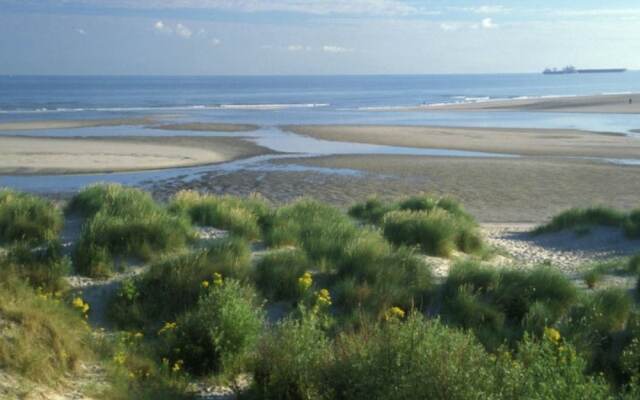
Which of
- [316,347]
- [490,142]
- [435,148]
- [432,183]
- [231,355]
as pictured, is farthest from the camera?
[490,142]

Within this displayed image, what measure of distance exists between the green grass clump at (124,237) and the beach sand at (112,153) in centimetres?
1654

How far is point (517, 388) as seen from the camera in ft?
18.3

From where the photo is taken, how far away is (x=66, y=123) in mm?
48594

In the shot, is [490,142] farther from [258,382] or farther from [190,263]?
[258,382]

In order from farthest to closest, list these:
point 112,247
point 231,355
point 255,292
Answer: point 112,247 → point 255,292 → point 231,355

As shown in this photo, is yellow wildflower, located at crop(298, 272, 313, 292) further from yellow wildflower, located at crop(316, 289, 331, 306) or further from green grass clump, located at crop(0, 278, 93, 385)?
green grass clump, located at crop(0, 278, 93, 385)

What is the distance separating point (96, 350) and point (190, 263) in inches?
89.9

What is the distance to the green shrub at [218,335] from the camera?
7730 mm

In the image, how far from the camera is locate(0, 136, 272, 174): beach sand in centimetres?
2848

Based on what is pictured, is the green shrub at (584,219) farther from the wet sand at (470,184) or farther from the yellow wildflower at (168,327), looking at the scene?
the yellow wildflower at (168,327)

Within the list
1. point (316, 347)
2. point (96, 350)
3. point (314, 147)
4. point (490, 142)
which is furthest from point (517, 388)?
point (490, 142)

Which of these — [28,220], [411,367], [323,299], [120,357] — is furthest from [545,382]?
[28,220]

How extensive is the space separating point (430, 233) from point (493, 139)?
28282 millimetres

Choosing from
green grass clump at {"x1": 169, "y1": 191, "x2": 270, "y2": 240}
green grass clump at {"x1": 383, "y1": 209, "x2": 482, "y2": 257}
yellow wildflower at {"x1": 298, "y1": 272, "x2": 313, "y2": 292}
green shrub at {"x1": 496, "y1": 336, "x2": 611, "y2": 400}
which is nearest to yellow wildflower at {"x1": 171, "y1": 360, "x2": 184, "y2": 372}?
yellow wildflower at {"x1": 298, "y1": 272, "x2": 313, "y2": 292}
